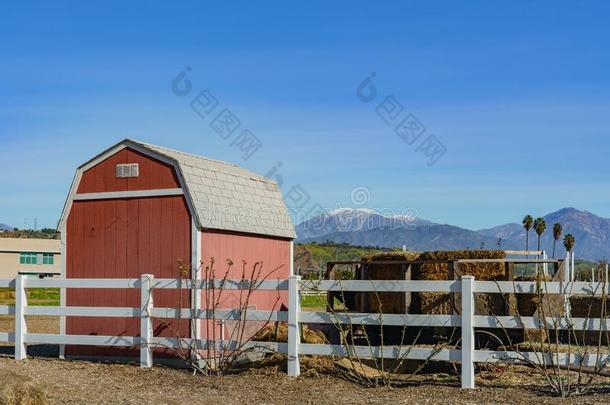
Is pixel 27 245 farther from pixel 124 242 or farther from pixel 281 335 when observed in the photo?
pixel 281 335

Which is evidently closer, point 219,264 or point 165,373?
point 165,373

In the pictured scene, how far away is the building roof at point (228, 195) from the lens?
13.4 m

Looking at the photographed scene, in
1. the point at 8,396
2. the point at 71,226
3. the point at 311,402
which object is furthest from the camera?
the point at 71,226

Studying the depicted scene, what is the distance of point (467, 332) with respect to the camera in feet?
33.4

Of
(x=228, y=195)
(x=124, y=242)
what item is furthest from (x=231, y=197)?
(x=124, y=242)

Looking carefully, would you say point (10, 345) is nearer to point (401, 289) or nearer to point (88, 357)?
point (88, 357)

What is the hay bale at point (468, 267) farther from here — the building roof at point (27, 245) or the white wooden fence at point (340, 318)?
the building roof at point (27, 245)

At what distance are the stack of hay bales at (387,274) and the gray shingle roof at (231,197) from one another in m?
2.28

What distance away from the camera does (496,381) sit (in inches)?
424

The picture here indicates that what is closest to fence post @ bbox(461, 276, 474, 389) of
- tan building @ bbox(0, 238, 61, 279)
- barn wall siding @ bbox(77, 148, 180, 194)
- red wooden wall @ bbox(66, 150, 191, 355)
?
red wooden wall @ bbox(66, 150, 191, 355)

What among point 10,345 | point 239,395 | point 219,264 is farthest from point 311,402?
point 10,345

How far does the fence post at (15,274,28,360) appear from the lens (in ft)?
42.8

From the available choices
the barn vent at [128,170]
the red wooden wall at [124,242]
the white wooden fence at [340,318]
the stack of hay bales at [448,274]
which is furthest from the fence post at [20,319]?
the stack of hay bales at [448,274]

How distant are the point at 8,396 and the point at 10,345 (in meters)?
8.67
